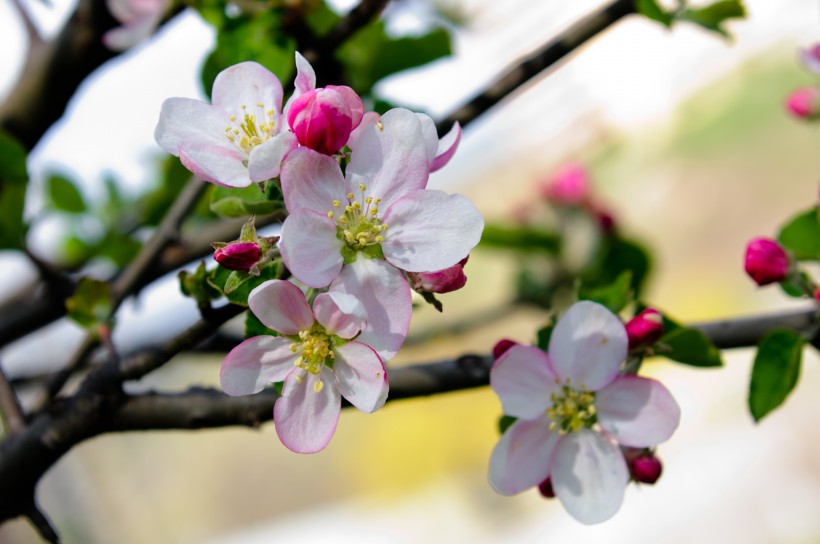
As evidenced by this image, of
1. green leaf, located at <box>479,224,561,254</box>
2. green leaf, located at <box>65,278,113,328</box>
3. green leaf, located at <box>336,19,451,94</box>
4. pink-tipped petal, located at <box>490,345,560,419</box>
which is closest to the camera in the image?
pink-tipped petal, located at <box>490,345,560,419</box>

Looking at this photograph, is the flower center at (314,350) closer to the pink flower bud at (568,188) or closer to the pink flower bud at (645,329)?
the pink flower bud at (645,329)

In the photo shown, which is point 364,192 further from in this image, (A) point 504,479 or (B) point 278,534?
(B) point 278,534

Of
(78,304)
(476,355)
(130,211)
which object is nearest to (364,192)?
(476,355)

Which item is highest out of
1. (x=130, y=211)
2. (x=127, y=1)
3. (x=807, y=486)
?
(x=127, y=1)

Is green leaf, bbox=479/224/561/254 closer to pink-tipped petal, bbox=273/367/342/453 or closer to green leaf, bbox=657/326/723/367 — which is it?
green leaf, bbox=657/326/723/367

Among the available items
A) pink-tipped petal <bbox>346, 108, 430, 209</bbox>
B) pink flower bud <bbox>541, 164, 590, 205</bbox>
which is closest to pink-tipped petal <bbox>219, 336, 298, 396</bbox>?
pink-tipped petal <bbox>346, 108, 430, 209</bbox>

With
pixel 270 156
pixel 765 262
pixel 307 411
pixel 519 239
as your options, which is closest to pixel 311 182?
pixel 270 156
